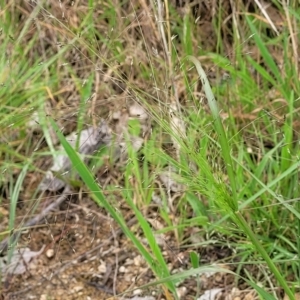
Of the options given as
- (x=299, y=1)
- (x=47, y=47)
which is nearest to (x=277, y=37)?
(x=299, y=1)

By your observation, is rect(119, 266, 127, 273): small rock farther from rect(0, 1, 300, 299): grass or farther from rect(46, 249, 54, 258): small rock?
rect(46, 249, 54, 258): small rock

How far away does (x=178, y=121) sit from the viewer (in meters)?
1.31

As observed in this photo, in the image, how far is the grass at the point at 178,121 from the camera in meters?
1.29

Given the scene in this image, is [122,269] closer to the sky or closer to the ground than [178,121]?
closer to the ground

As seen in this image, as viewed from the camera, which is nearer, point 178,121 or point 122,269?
point 178,121

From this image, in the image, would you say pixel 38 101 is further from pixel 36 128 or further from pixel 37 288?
pixel 37 288

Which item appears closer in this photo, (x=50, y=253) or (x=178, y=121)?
(x=178, y=121)

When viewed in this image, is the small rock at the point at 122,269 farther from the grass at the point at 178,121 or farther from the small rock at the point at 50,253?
the small rock at the point at 50,253

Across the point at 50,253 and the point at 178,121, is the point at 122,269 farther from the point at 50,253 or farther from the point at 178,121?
the point at 178,121

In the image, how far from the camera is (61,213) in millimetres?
1815

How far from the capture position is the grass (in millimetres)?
1288

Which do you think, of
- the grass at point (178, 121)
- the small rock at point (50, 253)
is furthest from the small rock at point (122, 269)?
the small rock at point (50, 253)

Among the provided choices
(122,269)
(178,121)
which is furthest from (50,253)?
(178,121)

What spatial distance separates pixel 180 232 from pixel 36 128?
2.19ft
